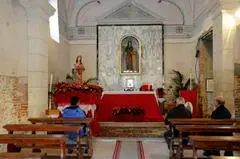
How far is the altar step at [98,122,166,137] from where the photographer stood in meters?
11.3

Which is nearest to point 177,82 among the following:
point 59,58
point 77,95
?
point 59,58

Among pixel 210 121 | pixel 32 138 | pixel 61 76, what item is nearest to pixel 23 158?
pixel 32 138

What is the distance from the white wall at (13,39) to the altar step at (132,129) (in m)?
3.29

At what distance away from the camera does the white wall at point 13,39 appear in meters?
9.07

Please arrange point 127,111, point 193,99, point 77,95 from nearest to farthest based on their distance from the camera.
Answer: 1. point 77,95
2. point 127,111
3. point 193,99

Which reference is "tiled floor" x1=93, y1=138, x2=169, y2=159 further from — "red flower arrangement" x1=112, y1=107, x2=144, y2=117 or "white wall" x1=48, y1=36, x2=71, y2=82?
"white wall" x1=48, y1=36, x2=71, y2=82

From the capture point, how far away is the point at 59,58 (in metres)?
15.9

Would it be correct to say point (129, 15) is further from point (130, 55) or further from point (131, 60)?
point (131, 60)

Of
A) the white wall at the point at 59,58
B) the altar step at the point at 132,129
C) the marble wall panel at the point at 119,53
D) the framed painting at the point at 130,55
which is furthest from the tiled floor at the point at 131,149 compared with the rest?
the framed painting at the point at 130,55

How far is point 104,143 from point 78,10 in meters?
10.3

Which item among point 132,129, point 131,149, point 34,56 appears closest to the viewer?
point 131,149

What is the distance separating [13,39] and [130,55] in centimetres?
890

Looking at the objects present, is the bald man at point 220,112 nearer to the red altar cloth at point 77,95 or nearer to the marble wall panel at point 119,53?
the red altar cloth at point 77,95

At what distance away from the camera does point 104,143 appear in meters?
9.89
